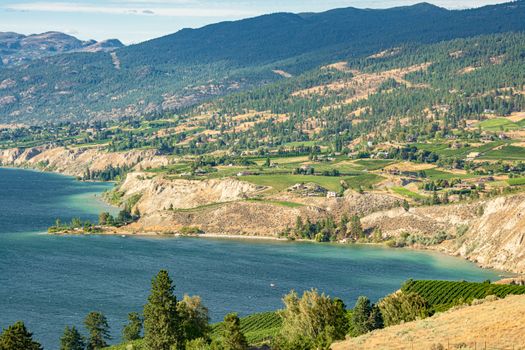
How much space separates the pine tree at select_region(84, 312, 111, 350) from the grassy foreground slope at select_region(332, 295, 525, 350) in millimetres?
37122

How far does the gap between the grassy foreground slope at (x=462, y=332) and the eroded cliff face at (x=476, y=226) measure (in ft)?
245

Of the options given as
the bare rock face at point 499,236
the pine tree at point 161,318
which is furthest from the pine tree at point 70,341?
the bare rock face at point 499,236

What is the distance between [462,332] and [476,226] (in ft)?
314

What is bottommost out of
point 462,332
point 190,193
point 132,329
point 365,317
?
point 190,193

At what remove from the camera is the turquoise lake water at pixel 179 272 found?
10444 centimetres

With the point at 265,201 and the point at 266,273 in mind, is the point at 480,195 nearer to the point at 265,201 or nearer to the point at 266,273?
the point at 265,201

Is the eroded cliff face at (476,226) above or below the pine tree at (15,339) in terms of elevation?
below

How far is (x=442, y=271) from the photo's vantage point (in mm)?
127062

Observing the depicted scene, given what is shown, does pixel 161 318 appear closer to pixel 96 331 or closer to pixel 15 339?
pixel 15 339

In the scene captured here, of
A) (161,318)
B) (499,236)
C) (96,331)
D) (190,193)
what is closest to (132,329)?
(96,331)

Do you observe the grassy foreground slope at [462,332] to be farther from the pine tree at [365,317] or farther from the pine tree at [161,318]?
the pine tree at [365,317]

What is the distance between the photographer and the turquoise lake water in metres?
104

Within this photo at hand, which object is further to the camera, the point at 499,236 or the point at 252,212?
→ the point at 252,212

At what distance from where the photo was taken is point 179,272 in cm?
12569
